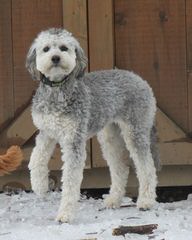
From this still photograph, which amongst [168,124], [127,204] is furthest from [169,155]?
[127,204]

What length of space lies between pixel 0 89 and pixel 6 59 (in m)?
0.33

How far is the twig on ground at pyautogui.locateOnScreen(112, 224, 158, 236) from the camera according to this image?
19.2ft

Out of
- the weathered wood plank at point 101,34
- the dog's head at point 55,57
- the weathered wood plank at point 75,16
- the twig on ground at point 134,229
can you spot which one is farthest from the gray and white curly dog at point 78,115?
the weathered wood plank at point 75,16

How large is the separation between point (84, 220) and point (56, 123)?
0.99 meters

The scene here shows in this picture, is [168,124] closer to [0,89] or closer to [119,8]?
[119,8]

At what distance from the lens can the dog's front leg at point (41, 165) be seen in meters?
6.03

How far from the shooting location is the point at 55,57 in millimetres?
5703

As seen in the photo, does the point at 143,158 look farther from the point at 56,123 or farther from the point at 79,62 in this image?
the point at 79,62

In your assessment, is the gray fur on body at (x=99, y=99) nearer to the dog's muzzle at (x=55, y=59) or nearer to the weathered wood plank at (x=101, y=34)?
the dog's muzzle at (x=55, y=59)

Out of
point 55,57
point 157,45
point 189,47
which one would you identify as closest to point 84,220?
point 55,57

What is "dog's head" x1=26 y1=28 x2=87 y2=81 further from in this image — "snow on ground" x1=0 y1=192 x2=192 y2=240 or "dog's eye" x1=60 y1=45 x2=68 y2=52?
"snow on ground" x1=0 y1=192 x2=192 y2=240

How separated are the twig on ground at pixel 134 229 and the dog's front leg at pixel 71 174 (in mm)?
432

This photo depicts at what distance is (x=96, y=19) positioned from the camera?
7.35 meters

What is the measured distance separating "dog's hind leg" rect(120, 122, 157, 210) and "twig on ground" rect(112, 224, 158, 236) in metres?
0.66
